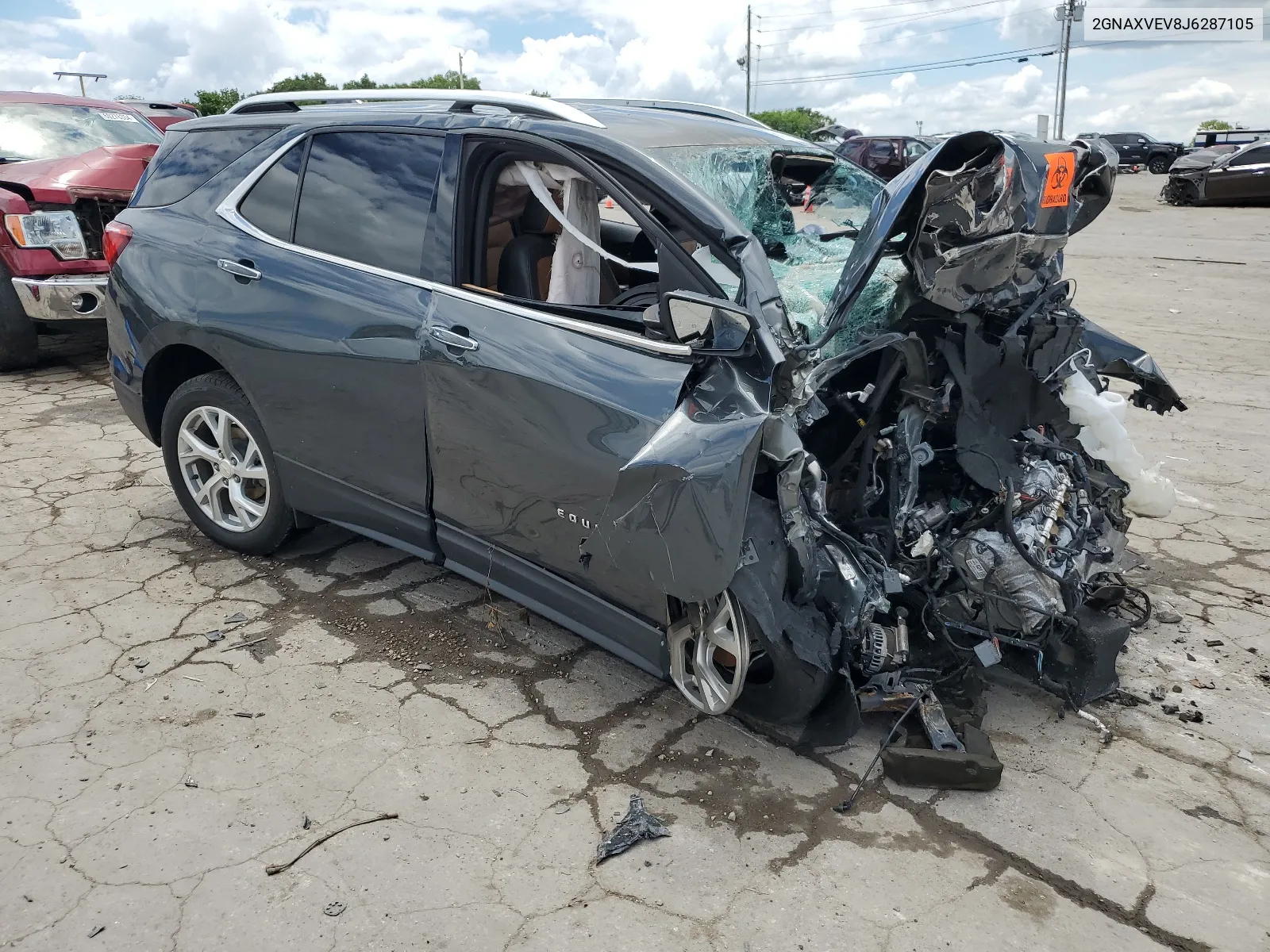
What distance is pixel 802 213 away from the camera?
12.8 feet

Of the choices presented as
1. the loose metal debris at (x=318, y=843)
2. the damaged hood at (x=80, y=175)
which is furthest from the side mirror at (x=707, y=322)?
the damaged hood at (x=80, y=175)

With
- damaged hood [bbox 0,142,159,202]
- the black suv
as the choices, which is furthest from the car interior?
the black suv

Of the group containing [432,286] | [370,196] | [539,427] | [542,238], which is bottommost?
[539,427]

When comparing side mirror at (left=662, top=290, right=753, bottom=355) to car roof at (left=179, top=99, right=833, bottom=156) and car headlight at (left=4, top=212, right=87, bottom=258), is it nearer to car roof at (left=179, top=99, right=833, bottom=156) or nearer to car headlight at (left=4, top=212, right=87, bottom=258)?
car roof at (left=179, top=99, right=833, bottom=156)

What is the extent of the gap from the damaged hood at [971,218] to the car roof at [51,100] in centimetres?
816

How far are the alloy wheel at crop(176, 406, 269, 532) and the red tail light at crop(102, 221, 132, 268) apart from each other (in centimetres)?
83

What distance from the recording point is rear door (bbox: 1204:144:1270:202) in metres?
20.9

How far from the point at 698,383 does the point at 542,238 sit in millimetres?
1024

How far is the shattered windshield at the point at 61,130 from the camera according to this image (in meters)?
7.81

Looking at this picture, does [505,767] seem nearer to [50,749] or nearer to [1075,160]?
[50,749]

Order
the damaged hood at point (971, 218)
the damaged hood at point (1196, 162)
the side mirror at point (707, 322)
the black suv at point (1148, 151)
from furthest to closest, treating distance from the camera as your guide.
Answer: the black suv at point (1148, 151) < the damaged hood at point (1196, 162) < the damaged hood at point (971, 218) < the side mirror at point (707, 322)

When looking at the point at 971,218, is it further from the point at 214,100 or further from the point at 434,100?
the point at 214,100

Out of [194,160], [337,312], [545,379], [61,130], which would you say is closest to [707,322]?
[545,379]

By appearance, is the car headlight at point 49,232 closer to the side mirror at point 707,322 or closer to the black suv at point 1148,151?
the side mirror at point 707,322
